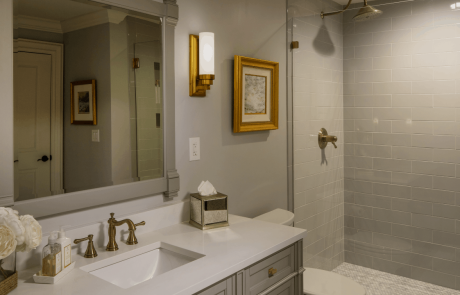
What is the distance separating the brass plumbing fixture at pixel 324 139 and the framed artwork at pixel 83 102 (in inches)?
60.9

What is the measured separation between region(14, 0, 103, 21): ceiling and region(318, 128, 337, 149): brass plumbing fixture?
1.64 metres

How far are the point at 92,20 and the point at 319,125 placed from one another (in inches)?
63.3

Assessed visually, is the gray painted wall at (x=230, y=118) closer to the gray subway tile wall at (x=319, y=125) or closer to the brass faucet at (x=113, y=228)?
the gray subway tile wall at (x=319, y=125)

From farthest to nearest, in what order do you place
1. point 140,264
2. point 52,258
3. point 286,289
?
point 286,289, point 140,264, point 52,258

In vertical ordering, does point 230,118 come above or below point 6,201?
above

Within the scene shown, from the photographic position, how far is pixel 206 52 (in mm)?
1894

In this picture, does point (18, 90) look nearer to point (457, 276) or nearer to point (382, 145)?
point (382, 145)

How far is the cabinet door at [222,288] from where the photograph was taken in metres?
1.27

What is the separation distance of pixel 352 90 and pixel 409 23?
488mm

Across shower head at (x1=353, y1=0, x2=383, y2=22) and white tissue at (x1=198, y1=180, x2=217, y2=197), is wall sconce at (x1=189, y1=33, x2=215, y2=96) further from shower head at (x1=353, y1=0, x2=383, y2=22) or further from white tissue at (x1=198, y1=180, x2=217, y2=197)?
shower head at (x1=353, y1=0, x2=383, y2=22)

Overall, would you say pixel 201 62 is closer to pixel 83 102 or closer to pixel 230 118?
pixel 230 118

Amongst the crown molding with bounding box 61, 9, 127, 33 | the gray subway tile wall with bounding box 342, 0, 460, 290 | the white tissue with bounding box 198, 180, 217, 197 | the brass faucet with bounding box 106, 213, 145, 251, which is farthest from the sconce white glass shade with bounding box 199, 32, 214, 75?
the gray subway tile wall with bounding box 342, 0, 460, 290

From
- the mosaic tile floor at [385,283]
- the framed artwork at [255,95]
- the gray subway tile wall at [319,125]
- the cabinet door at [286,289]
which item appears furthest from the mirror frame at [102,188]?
the mosaic tile floor at [385,283]

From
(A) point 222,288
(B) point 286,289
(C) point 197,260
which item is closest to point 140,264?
(C) point 197,260
